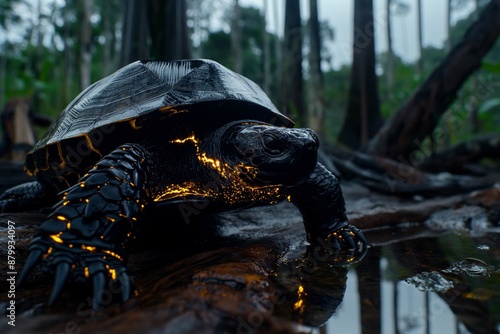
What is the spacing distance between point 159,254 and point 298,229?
1062 millimetres

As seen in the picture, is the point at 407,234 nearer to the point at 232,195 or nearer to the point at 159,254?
the point at 232,195

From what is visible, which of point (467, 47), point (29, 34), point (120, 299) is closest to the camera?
point (120, 299)

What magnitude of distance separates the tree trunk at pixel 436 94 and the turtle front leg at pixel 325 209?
414cm

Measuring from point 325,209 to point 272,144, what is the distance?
2.12 feet

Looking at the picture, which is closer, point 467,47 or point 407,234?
Result: point 407,234

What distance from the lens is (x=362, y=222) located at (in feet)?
9.34

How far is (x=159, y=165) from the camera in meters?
1.94

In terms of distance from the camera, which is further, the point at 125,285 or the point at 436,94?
the point at 436,94

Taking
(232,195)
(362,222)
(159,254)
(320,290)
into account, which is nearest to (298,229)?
(362,222)

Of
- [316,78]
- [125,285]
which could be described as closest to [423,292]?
[125,285]

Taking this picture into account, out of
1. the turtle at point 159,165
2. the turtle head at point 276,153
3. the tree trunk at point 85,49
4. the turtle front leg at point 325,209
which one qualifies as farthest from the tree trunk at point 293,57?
the turtle head at point 276,153

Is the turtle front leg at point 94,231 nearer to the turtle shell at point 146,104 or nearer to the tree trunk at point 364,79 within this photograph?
the turtle shell at point 146,104

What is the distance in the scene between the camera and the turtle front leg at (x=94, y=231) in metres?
1.21

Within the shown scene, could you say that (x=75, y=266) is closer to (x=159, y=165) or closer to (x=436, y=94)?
(x=159, y=165)
